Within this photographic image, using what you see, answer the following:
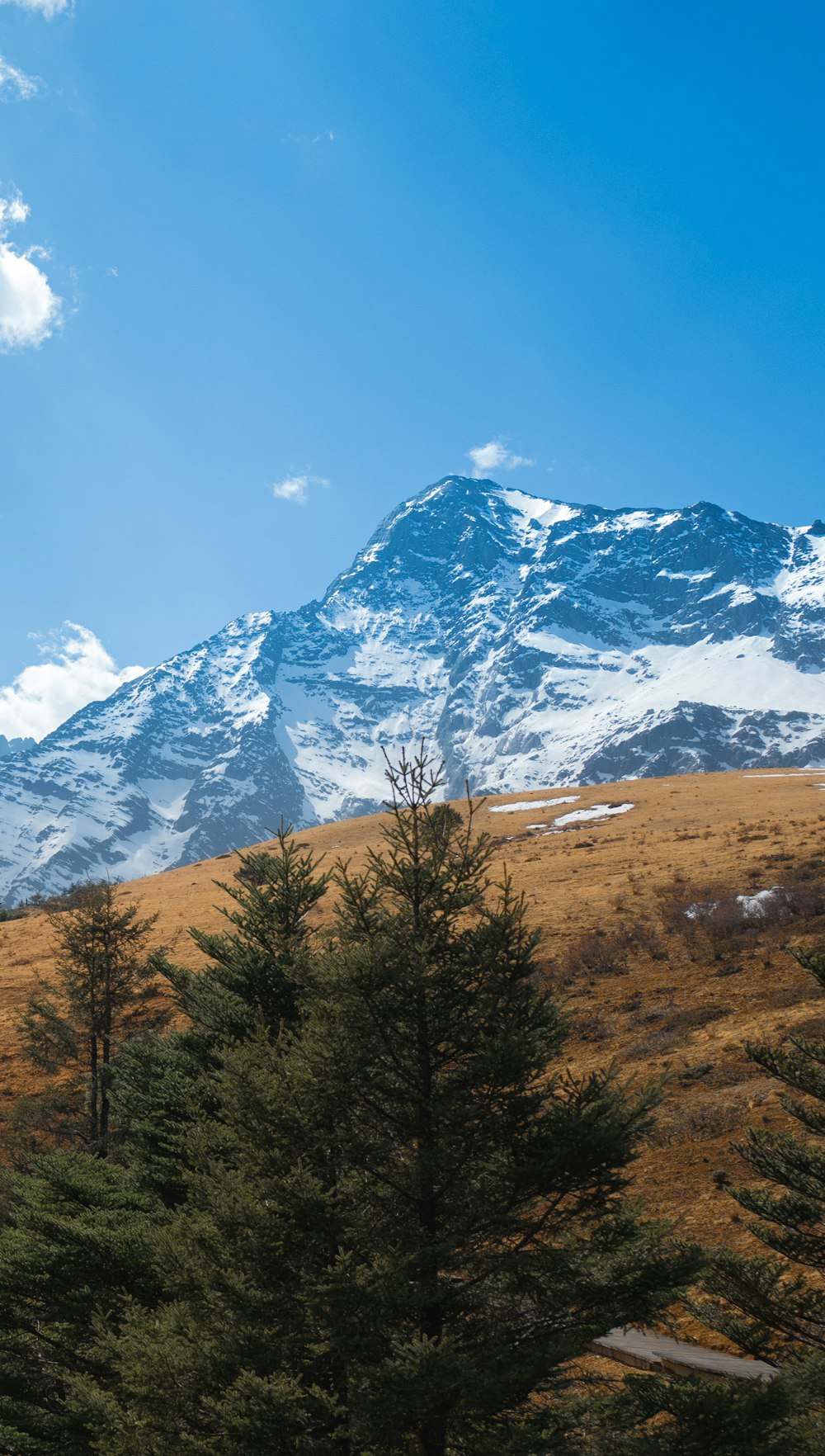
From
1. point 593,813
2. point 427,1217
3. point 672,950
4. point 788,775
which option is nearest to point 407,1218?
point 427,1217

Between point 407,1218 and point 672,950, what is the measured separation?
19.9 m

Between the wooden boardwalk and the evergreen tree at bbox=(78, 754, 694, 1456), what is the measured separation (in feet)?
9.29

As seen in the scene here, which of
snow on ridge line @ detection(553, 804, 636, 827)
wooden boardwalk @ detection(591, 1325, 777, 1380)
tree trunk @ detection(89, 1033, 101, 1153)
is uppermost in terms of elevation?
snow on ridge line @ detection(553, 804, 636, 827)

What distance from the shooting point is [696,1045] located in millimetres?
20266

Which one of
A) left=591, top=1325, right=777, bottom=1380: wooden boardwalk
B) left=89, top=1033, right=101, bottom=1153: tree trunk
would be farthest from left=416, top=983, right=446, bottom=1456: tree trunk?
left=89, top=1033, right=101, bottom=1153: tree trunk

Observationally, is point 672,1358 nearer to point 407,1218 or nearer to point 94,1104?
point 407,1218

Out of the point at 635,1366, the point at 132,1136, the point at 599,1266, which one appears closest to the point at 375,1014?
the point at 599,1266

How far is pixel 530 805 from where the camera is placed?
6825 centimetres

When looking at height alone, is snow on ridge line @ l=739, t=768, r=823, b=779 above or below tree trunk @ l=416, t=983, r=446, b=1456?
above

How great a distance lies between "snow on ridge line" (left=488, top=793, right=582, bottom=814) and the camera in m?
65.8

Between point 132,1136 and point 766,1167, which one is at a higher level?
point 766,1167

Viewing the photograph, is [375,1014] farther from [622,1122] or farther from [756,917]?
[756,917]

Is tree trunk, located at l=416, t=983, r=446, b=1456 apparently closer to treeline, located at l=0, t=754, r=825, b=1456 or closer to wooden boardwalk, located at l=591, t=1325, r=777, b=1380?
treeline, located at l=0, t=754, r=825, b=1456

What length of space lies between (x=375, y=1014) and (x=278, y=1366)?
3791 mm
